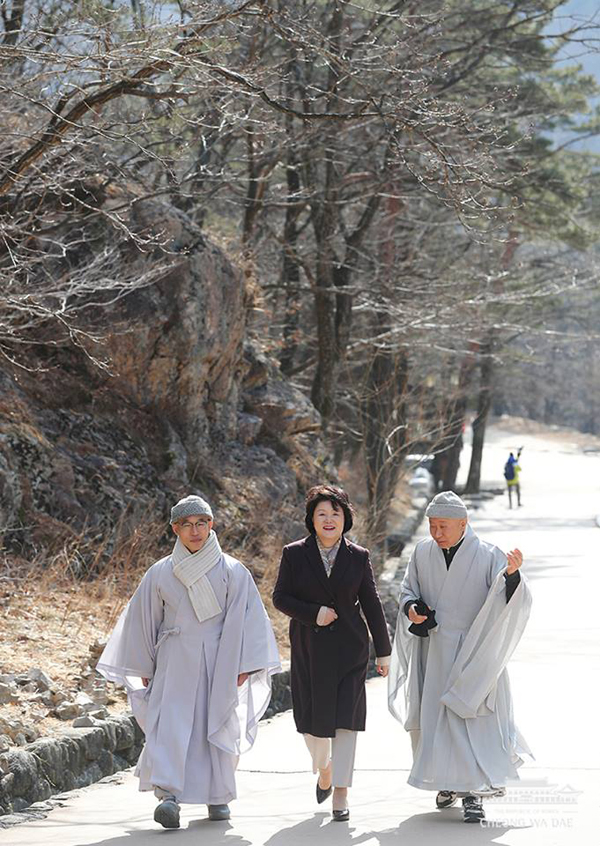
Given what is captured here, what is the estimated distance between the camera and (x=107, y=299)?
52.5ft

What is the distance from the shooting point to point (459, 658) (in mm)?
7426

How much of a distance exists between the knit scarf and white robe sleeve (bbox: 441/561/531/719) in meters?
1.35

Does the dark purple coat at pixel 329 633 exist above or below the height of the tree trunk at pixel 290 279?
below

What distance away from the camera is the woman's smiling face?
771 centimetres

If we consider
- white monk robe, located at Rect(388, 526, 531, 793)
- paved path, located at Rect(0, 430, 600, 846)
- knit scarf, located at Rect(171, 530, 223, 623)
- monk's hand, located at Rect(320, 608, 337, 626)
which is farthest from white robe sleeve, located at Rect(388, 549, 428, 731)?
knit scarf, located at Rect(171, 530, 223, 623)

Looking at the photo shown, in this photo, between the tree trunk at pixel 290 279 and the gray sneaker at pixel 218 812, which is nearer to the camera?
the gray sneaker at pixel 218 812

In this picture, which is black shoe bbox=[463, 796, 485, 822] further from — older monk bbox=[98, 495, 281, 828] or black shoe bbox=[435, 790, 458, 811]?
older monk bbox=[98, 495, 281, 828]

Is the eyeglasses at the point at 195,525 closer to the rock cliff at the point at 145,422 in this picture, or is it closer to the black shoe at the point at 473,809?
the black shoe at the point at 473,809

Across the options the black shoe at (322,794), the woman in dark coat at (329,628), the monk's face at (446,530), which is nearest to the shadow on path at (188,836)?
the black shoe at (322,794)

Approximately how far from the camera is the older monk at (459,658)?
23.7 feet

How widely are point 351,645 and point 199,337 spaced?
948 cm

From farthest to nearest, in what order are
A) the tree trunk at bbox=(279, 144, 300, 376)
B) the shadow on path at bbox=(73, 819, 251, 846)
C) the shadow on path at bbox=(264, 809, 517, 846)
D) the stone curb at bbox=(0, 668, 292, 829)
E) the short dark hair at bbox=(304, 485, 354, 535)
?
the tree trunk at bbox=(279, 144, 300, 376) → the stone curb at bbox=(0, 668, 292, 829) → the short dark hair at bbox=(304, 485, 354, 535) → the shadow on path at bbox=(73, 819, 251, 846) → the shadow on path at bbox=(264, 809, 517, 846)

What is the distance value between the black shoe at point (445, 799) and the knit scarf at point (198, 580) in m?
1.55

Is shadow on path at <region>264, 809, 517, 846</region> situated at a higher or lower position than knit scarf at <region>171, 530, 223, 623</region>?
lower
